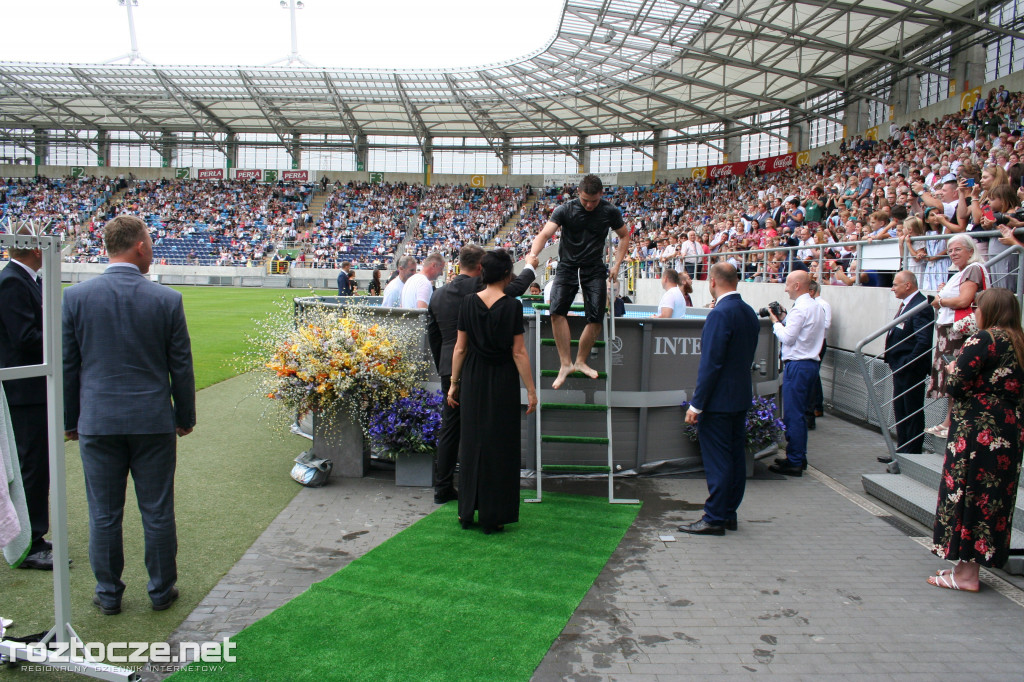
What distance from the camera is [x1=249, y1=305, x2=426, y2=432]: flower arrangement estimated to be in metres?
6.45

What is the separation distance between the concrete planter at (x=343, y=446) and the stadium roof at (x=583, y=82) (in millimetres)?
24320

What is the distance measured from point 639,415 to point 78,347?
5.02 meters

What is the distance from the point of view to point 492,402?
212 inches

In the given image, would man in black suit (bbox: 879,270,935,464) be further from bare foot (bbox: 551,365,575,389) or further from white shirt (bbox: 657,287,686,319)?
bare foot (bbox: 551,365,575,389)

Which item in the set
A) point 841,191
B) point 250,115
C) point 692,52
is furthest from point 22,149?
point 841,191

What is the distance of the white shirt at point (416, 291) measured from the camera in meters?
8.15

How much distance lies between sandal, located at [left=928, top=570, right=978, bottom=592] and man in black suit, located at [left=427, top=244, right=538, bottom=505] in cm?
369

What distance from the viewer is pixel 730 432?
558cm

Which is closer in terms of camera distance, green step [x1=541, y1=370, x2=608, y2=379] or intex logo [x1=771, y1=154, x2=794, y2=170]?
green step [x1=541, y1=370, x2=608, y2=379]

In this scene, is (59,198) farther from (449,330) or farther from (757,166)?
(449,330)

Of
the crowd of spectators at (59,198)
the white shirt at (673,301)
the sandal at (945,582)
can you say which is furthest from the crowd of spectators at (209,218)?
the sandal at (945,582)

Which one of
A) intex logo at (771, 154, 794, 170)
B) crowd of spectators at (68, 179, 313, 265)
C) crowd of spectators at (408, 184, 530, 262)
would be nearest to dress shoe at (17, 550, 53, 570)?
crowd of spectators at (408, 184, 530, 262)

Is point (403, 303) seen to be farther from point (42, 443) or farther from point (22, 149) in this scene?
point (22, 149)

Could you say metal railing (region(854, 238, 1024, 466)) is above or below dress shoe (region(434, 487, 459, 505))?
above
